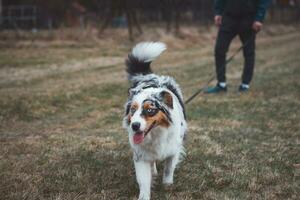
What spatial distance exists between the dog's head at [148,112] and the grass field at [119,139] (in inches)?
25.5

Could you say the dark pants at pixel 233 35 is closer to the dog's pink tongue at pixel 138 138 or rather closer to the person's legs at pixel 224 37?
the person's legs at pixel 224 37

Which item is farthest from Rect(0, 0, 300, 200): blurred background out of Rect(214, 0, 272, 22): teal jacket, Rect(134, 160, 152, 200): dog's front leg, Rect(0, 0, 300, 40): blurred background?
Rect(0, 0, 300, 40): blurred background

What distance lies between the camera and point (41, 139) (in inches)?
261

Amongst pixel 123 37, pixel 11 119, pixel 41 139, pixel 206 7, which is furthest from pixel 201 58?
pixel 206 7

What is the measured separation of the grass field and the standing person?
0.69 meters

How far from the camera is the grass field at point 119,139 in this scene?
4.61m

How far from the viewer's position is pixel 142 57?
5.25 metres

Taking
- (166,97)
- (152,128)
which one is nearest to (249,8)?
(166,97)

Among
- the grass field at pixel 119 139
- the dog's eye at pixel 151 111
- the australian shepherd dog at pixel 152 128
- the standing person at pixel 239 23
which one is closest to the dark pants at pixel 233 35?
the standing person at pixel 239 23

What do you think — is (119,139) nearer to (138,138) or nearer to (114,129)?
(114,129)

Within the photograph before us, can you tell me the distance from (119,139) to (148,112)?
2599 millimetres

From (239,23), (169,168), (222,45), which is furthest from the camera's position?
(222,45)

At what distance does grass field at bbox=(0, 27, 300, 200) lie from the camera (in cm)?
461

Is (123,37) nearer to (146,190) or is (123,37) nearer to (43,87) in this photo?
(43,87)
